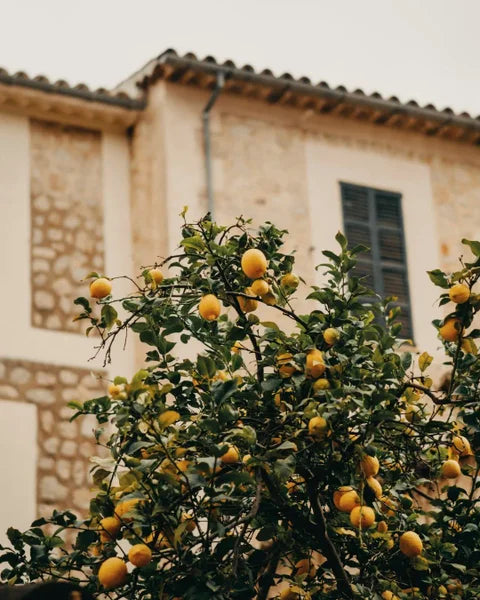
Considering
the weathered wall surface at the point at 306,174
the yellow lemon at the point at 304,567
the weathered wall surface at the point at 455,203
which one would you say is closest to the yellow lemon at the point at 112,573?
the yellow lemon at the point at 304,567

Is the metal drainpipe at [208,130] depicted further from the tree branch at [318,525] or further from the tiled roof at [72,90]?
the tree branch at [318,525]

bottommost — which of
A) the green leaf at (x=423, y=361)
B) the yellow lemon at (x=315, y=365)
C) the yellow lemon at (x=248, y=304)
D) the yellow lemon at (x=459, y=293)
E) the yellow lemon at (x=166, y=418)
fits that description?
the yellow lemon at (x=166, y=418)

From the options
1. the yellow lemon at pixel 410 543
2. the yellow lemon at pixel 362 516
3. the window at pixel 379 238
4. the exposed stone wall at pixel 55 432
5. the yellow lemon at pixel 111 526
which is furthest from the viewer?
the window at pixel 379 238

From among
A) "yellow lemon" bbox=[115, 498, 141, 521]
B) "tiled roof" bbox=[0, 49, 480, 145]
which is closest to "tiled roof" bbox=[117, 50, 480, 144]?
"tiled roof" bbox=[0, 49, 480, 145]

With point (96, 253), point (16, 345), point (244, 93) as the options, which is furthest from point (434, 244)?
point (16, 345)

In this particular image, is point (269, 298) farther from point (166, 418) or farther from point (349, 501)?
point (349, 501)

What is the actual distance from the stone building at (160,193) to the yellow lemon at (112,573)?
4.77 metres

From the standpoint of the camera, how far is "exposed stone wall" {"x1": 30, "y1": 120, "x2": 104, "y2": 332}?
9406 mm

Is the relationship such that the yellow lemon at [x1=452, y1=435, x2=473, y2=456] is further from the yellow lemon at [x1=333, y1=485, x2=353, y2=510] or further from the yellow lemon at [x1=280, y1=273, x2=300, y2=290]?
the yellow lemon at [x1=280, y1=273, x2=300, y2=290]

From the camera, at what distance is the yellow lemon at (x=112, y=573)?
408cm

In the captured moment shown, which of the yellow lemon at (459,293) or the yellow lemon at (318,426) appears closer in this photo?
the yellow lemon at (318,426)

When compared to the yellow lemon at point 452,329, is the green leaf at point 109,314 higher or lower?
higher

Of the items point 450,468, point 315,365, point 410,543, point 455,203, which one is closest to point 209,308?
point 315,365

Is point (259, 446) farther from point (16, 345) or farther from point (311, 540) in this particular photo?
point (16, 345)
